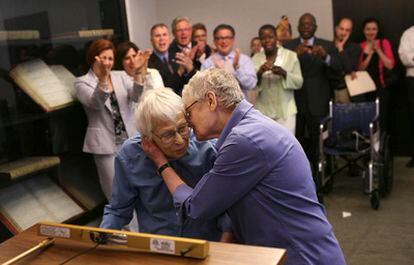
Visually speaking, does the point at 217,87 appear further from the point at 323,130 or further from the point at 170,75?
the point at 323,130

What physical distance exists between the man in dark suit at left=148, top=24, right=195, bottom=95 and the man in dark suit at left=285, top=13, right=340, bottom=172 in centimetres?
116

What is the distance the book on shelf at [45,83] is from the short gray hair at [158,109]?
1.79 m

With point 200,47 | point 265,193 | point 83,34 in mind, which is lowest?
point 265,193

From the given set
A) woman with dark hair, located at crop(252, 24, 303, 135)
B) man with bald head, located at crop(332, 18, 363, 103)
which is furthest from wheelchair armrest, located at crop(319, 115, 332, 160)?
man with bald head, located at crop(332, 18, 363, 103)

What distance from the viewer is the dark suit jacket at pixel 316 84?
4672mm

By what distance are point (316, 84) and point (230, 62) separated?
102cm

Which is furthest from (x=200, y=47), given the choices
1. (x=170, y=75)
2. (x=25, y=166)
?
(x=25, y=166)

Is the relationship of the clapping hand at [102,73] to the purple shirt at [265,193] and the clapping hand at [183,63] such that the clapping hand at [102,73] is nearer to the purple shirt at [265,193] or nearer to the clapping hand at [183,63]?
the clapping hand at [183,63]

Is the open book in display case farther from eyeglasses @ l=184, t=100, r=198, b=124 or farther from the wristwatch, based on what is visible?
eyeglasses @ l=184, t=100, r=198, b=124

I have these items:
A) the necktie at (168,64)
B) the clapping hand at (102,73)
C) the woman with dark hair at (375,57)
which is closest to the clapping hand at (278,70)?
the necktie at (168,64)

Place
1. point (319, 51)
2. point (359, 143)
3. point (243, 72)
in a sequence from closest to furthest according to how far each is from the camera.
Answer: point (243, 72), point (359, 143), point (319, 51)

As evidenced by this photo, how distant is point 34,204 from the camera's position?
130 inches

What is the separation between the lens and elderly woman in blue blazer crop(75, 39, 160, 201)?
3.38 meters

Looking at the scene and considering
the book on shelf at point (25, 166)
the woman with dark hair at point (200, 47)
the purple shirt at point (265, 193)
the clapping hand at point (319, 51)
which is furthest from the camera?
the clapping hand at point (319, 51)
